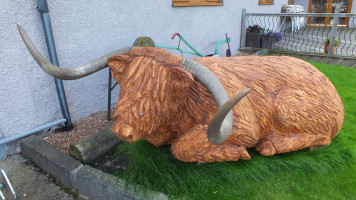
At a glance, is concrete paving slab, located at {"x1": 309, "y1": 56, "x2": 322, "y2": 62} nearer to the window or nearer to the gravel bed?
the window

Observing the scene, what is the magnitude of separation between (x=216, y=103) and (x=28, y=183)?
2151mm

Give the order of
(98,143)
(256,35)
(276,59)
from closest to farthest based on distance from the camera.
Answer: (276,59), (98,143), (256,35)

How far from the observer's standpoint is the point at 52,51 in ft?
9.86

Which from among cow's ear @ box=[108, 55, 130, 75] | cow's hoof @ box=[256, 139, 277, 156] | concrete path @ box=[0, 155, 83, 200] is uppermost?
cow's ear @ box=[108, 55, 130, 75]

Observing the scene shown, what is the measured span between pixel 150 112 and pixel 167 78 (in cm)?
24

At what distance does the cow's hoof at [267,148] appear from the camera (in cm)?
216

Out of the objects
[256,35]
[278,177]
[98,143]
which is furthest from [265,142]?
[256,35]

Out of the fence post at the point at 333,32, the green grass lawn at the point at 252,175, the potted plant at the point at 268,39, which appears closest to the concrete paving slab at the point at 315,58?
the fence post at the point at 333,32

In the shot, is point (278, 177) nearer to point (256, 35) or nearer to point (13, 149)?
point (13, 149)

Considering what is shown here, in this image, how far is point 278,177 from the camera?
223cm

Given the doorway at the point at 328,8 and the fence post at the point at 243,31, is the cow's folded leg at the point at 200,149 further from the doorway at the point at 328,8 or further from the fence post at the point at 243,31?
the doorway at the point at 328,8

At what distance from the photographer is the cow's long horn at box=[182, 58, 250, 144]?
118 cm

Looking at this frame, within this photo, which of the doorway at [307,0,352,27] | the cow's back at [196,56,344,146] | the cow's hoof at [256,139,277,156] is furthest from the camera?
the doorway at [307,0,352,27]

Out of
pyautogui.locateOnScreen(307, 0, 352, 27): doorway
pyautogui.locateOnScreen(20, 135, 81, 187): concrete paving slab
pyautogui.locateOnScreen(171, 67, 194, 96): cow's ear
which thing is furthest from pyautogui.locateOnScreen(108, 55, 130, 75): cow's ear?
pyautogui.locateOnScreen(307, 0, 352, 27): doorway
